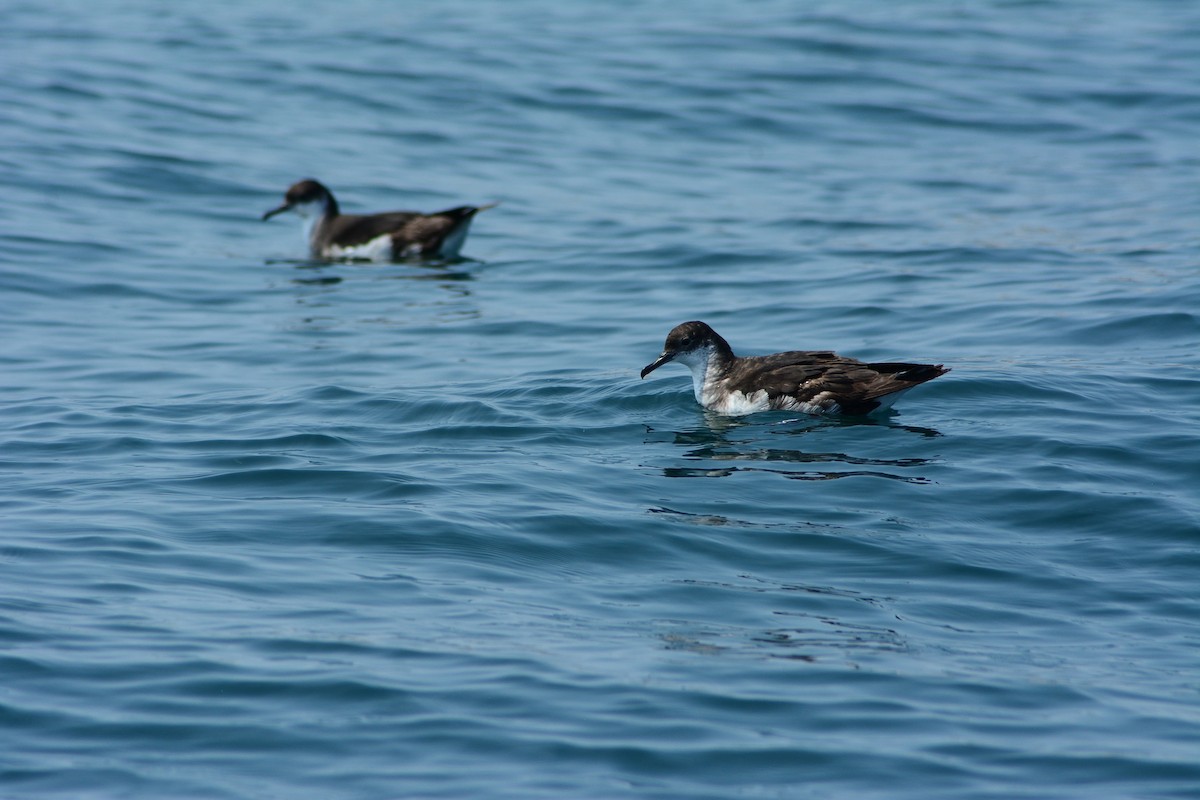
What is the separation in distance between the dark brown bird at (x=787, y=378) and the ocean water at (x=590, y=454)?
0.62 ft

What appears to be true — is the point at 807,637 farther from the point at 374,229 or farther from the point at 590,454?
the point at 374,229

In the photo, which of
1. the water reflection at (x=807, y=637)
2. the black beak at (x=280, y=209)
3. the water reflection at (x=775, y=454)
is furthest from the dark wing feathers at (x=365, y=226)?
the water reflection at (x=807, y=637)

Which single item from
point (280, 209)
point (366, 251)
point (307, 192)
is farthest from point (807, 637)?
point (280, 209)

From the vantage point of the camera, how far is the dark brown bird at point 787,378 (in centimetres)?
961

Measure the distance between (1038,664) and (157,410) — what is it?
6.66 m

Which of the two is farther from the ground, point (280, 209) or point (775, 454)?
point (280, 209)

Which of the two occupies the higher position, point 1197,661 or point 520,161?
point 520,161

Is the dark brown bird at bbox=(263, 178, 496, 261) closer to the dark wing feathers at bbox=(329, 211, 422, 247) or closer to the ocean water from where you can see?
the dark wing feathers at bbox=(329, 211, 422, 247)

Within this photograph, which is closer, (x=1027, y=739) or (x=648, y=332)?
(x=1027, y=739)

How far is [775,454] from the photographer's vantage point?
9141 mm

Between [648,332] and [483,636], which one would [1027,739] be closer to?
[483,636]

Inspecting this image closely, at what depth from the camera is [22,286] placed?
14.2 meters

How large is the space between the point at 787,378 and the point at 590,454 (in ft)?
5.29

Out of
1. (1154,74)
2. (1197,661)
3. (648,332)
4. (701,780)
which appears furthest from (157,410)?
(1154,74)
